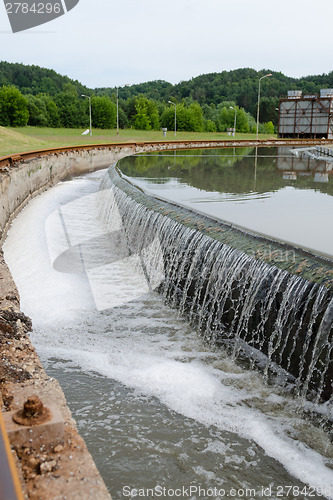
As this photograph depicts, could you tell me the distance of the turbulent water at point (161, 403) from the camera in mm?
3248

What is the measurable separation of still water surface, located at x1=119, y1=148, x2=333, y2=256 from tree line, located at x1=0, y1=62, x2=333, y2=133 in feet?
224

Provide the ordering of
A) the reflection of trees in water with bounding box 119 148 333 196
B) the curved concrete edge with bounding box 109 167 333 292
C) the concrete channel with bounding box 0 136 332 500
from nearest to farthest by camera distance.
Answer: the concrete channel with bounding box 0 136 332 500 → the curved concrete edge with bounding box 109 167 333 292 → the reflection of trees in water with bounding box 119 148 333 196

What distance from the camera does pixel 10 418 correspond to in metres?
2.16

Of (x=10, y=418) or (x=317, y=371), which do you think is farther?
(x=317, y=371)

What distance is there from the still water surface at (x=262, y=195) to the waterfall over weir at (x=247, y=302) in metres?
0.51

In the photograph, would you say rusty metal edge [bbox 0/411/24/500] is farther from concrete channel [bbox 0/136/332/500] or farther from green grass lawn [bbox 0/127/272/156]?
green grass lawn [bbox 0/127/272/156]

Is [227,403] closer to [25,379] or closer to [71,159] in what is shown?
[25,379]

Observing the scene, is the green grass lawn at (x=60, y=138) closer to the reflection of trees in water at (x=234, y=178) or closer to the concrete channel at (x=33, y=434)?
Answer: the reflection of trees in water at (x=234, y=178)

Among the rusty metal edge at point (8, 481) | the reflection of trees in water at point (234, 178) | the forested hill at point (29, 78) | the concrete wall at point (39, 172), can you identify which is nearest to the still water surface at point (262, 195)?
the reflection of trees in water at point (234, 178)

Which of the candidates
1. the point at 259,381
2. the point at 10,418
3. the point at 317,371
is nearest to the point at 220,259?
the point at 259,381

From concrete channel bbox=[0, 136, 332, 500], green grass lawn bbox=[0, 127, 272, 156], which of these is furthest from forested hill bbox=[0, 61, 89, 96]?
concrete channel bbox=[0, 136, 332, 500]

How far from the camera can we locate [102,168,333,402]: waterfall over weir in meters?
3.78

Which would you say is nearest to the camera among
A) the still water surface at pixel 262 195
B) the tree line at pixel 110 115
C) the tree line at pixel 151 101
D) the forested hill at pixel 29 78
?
the still water surface at pixel 262 195

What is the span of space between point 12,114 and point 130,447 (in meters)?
85.0
